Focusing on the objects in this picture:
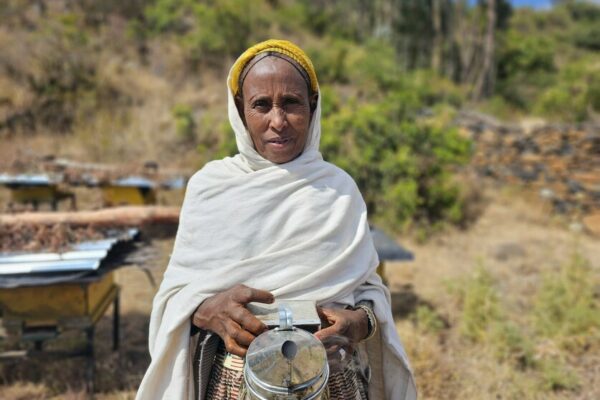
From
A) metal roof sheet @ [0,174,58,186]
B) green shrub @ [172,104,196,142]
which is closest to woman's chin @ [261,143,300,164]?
metal roof sheet @ [0,174,58,186]

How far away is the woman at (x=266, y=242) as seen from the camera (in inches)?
53.2

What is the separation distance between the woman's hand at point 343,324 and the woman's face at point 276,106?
1.72 ft

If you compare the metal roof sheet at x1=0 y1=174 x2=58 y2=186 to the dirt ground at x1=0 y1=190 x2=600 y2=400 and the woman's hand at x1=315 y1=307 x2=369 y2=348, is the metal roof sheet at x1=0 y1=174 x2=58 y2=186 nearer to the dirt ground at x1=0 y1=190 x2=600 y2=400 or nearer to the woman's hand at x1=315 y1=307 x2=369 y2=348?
the dirt ground at x1=0 y1=190 x2=600 y2=400

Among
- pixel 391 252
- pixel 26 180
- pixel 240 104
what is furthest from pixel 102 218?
pixel 240 104

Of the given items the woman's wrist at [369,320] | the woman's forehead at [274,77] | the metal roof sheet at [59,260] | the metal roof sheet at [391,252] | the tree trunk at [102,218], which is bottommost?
the metal roof sheet at [391,252]

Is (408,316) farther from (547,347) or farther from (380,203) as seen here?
(380,203)

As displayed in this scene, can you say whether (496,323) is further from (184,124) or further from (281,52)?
(184,124)

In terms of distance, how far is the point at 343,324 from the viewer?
1.29m

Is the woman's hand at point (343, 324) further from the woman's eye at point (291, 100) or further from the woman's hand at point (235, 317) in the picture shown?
the woman's eye at point (291, 100)

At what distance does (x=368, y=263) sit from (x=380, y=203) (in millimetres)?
6082

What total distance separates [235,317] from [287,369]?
9.0 inches

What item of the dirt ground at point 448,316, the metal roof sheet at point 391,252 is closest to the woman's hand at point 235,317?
the dirt ground at point 448,316

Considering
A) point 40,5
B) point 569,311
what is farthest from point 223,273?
point 40,5

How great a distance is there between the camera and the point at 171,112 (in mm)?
11008
